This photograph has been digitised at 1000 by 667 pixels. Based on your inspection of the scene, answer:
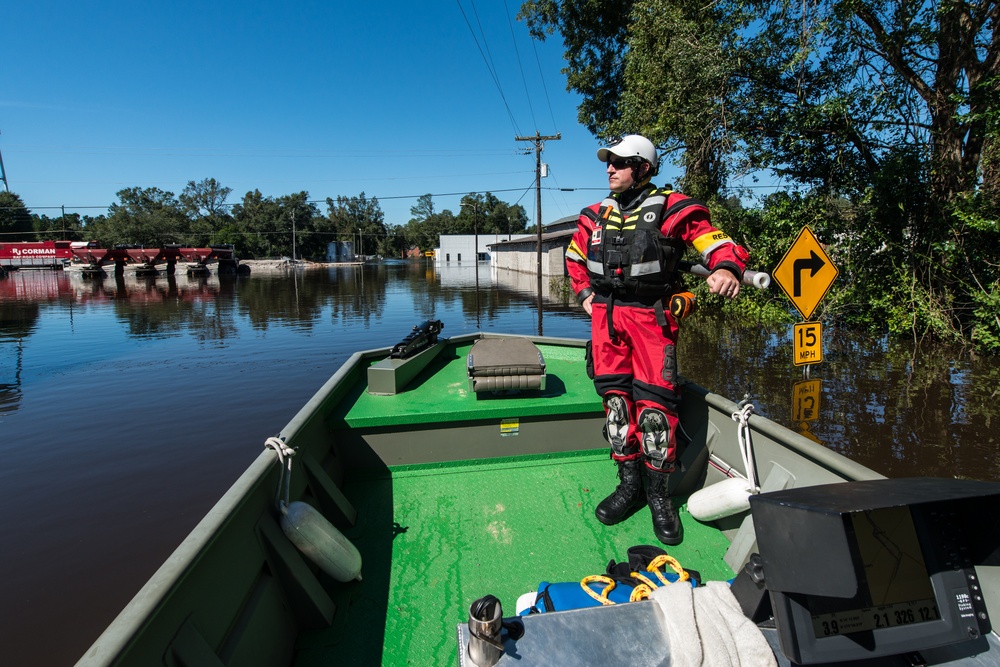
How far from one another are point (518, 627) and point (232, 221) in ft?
346

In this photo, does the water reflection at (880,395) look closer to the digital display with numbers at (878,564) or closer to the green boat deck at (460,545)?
the green boat deck at (460,545)

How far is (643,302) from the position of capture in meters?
2.54

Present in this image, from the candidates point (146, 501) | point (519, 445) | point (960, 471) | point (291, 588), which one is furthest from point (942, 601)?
point (146, 501)

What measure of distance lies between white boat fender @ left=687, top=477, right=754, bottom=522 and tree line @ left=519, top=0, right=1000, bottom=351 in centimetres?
945

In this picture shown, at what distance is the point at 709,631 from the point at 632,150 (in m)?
2.11

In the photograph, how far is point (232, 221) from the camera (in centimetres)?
9194

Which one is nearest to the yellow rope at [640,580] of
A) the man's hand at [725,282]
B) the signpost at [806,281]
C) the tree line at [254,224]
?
the man's hand at [725,282]

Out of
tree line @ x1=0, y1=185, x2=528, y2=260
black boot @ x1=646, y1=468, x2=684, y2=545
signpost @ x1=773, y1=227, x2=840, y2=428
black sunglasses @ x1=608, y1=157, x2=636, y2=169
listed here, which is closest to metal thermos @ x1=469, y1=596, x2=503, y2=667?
black boot @ x1=646, y1=468, x2=684, y2=545

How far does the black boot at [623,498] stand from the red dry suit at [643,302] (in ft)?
0.24

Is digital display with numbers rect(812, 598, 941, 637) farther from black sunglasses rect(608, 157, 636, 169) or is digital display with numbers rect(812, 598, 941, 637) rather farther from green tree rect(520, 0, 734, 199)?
green tree rect(520, 0, 734, 199)

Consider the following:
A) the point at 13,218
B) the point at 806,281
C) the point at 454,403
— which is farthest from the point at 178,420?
the point at 13,218

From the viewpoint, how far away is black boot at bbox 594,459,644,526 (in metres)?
2.63

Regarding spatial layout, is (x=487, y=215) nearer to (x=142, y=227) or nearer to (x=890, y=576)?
(x=142, y=227)

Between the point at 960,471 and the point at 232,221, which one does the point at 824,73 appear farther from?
the point at 232,221
